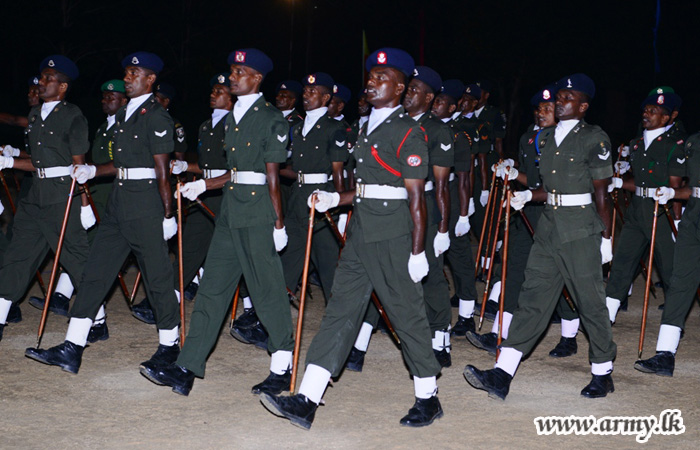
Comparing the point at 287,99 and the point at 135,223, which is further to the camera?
the point at 287,99

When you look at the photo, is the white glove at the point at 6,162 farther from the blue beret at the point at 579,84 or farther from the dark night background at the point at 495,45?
the dark night background at the point at 495,45

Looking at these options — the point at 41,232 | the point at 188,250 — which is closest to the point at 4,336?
the point at 41,232

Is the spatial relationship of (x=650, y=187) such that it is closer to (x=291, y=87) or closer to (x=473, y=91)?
(x=473, y=91)

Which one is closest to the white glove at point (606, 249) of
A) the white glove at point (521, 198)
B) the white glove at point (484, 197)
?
the white glove at point (521, 198)

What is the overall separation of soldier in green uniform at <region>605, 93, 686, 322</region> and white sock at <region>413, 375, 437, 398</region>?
320 centimetres

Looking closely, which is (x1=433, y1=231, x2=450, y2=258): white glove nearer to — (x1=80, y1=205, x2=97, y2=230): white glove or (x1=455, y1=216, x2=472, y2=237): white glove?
(x1=455, y1=216, x2=472, y2=237): white glove

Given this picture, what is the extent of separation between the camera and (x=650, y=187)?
8.39m

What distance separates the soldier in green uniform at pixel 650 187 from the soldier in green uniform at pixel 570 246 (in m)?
1.77

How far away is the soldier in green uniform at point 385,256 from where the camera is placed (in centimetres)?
573

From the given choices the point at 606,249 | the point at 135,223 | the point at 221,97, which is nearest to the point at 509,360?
the point at 606,249

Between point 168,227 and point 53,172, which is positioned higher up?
point 53,172

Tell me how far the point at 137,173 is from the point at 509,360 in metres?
3.03

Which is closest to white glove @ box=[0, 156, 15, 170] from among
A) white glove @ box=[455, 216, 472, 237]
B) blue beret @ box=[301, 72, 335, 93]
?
blue beret @ box=[301, 72, 335, 93]

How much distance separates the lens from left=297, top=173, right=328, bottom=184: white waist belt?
8.45m
